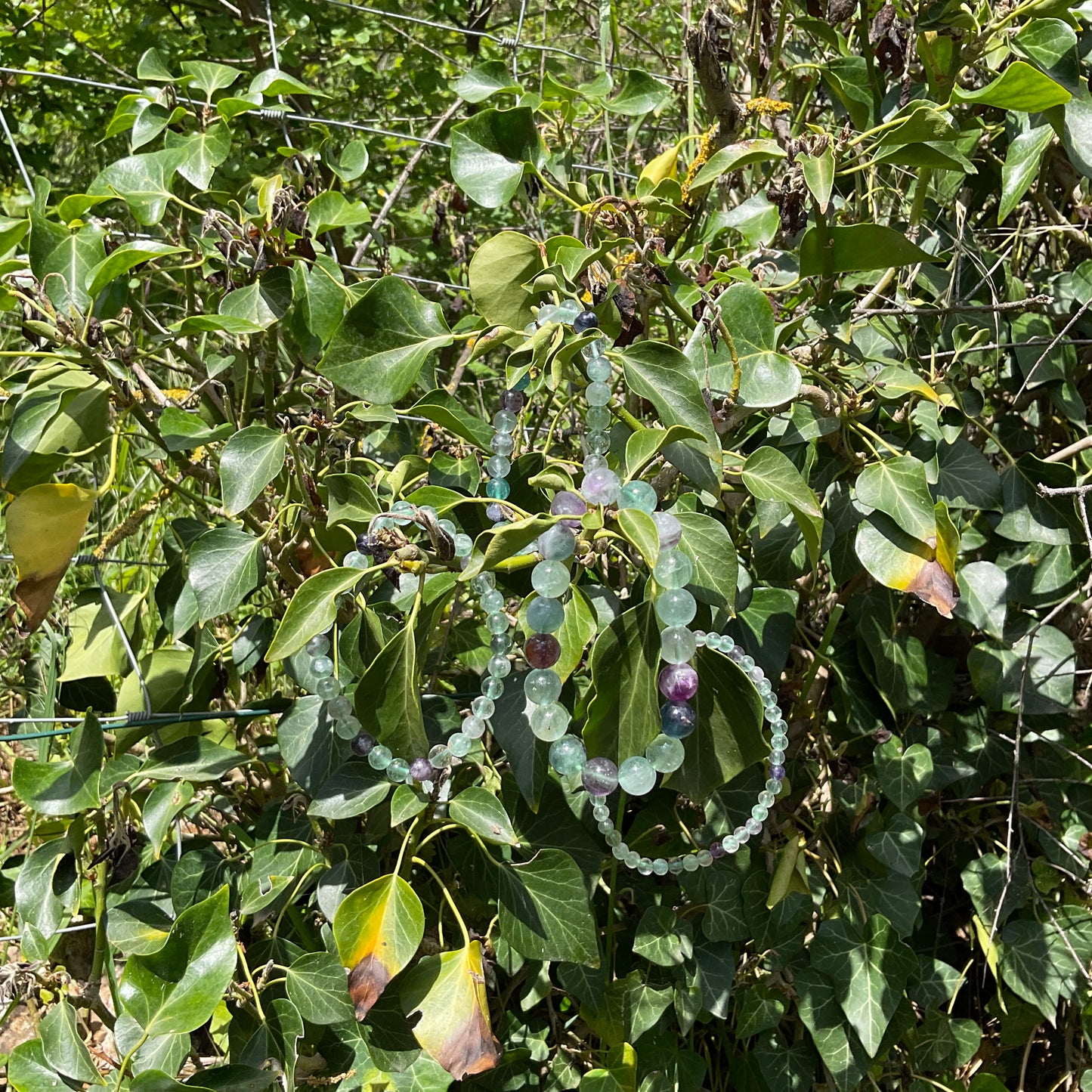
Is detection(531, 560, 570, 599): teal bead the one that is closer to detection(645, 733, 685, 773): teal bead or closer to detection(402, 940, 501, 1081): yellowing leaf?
detection(645, 733, 685, 773): teal bead

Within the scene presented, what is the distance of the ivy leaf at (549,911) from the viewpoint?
2.86ft

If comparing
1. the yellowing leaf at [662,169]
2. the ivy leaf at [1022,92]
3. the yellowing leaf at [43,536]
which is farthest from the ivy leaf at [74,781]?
the ivy leaf at [1022,92]

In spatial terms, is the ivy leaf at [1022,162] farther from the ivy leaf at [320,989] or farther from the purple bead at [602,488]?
the ivy leaf at [320,989]

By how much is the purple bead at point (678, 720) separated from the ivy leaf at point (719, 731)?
12 millimetres

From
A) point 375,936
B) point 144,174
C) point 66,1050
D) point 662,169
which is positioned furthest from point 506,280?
point 66,1050

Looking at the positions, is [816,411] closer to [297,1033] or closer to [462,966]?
[462,966]

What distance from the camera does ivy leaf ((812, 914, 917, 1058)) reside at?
100 cm

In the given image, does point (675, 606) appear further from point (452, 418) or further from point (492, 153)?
point (492, 153)

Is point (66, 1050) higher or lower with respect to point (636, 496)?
lower

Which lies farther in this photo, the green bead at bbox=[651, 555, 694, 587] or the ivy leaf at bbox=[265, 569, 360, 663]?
the ivy leaf at bbox=[265, 569, 360, 663]

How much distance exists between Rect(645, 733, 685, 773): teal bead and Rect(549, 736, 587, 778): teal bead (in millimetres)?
44

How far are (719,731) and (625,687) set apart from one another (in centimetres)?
8

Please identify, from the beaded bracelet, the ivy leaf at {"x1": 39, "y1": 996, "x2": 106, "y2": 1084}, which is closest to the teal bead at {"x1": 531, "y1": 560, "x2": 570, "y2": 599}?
the beaded bracelet

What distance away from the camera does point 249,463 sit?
2.90 ft
